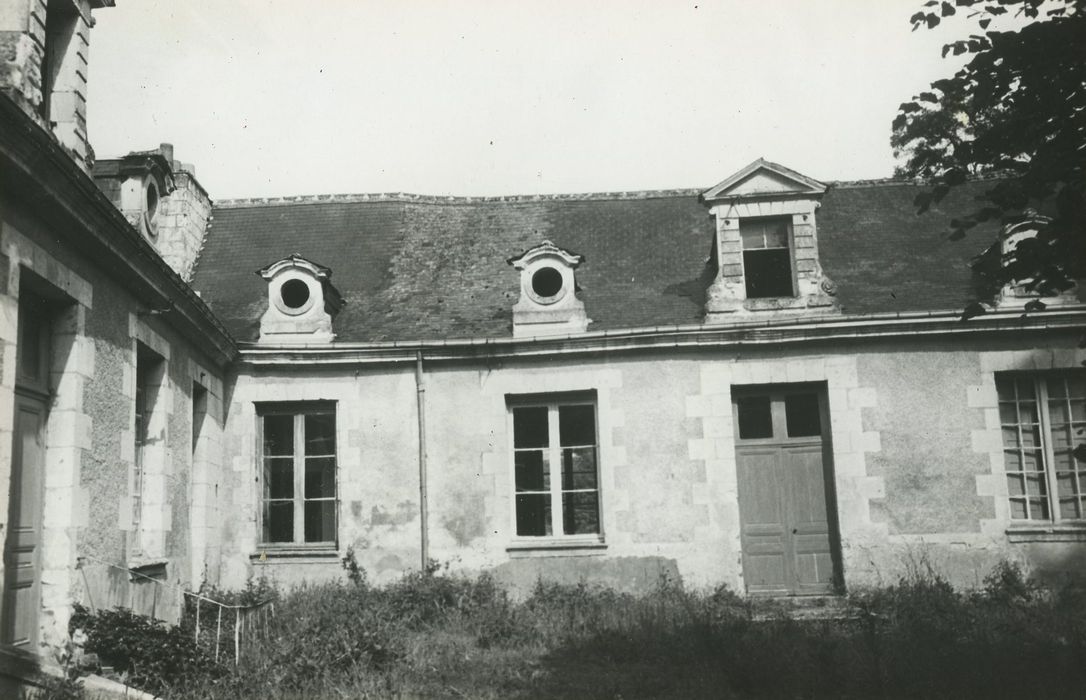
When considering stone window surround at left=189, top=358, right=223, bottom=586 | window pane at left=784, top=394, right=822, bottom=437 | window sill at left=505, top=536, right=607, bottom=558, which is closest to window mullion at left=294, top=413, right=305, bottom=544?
stone window surround at left=189, top=358, right=223, bottom=586

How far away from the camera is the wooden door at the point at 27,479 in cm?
615

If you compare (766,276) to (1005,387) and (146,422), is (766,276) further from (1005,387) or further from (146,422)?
(146,422)

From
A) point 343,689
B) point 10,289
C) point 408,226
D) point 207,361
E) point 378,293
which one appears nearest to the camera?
point 10,289

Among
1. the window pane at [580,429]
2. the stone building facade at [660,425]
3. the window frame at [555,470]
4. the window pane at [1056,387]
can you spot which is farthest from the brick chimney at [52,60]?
the window pane at [1056,387]

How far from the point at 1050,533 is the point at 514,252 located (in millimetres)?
7081

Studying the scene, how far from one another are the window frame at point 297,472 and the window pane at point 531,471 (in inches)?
80.7

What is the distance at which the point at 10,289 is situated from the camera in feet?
19.3

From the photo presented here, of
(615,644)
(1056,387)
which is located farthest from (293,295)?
(1056,387)

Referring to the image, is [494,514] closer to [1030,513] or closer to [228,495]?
[228,495]

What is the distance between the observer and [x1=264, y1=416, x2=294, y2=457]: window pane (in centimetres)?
1145

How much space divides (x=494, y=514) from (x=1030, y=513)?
19.1ft

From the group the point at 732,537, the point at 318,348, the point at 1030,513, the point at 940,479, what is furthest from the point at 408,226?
the point at 1030,513

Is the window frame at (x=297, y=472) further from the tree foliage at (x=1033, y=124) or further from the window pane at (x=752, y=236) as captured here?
the tree foliage at (x=1033, y=124)

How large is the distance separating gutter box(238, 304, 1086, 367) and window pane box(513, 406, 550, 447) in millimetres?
694
